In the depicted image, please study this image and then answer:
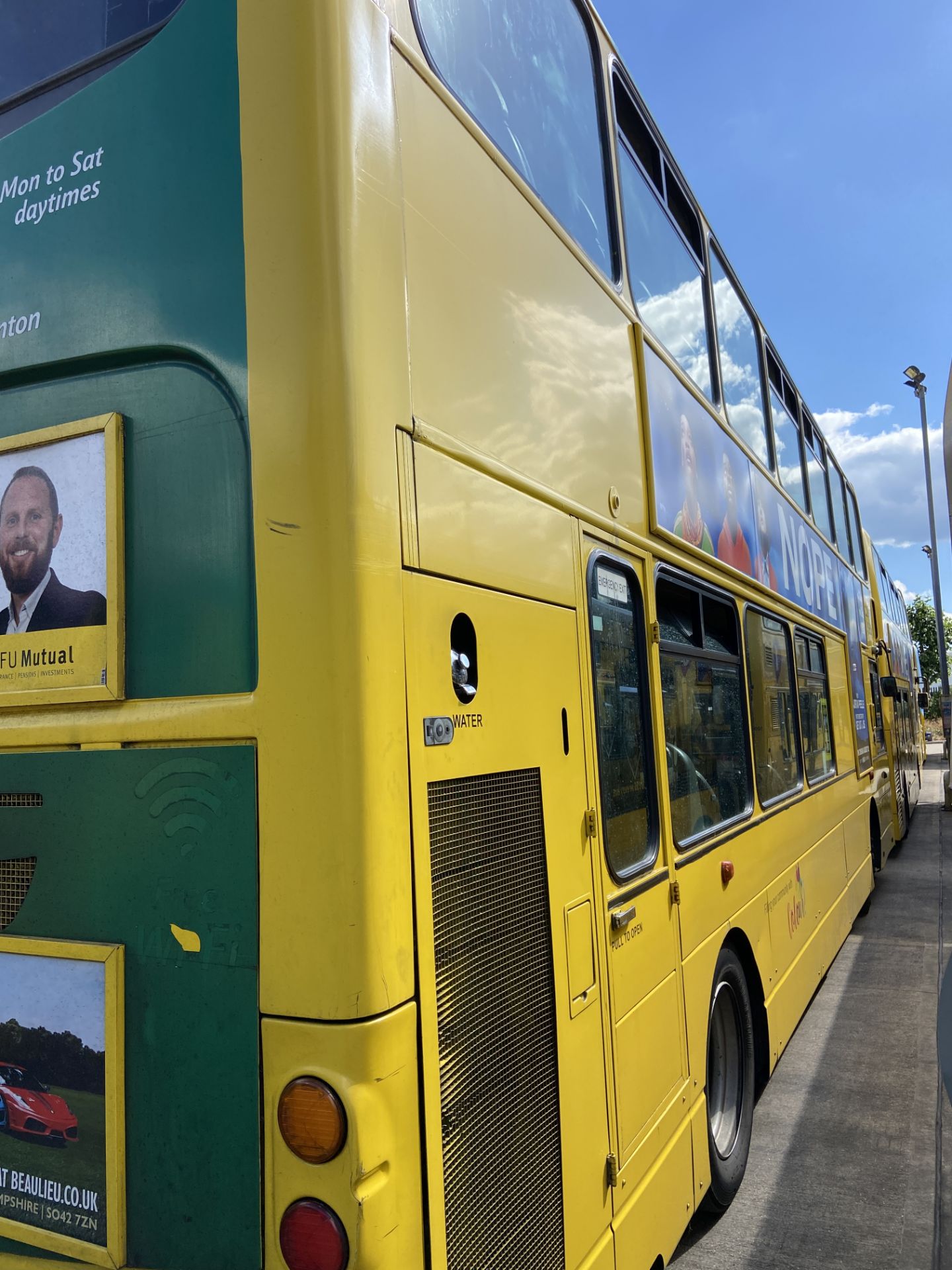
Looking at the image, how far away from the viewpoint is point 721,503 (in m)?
4.74

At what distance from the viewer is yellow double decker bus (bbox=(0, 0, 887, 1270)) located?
68.2 inches

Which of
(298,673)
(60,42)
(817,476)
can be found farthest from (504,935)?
(817,476)

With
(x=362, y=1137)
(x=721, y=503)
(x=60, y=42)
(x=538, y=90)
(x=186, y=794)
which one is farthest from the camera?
(x=721, y=503)

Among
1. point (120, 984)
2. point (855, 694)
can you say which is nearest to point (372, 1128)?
point (120, 984)

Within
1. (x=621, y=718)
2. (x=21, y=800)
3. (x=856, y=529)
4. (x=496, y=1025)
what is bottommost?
(x=496, y=1025)

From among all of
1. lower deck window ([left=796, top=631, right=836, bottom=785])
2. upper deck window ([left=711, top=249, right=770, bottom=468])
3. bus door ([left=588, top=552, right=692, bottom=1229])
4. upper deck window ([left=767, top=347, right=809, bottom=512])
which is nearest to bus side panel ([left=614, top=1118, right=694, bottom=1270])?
bus door ([left=588, top=552, right=692, bottom=1229])

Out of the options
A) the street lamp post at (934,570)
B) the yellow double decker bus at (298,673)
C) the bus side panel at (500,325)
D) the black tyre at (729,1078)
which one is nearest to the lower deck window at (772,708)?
the black tyre at (729,1078)

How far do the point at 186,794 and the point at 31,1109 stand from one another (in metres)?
0.77

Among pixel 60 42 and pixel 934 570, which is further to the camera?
pixel 934 570

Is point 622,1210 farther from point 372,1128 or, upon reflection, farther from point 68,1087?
point 68,1087

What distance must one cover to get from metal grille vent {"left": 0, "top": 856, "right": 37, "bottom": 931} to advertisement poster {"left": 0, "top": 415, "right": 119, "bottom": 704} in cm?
36

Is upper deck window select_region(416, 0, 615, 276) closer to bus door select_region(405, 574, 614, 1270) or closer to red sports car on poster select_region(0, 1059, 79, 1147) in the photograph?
bus door select_region(405, 574, 614, 1270)

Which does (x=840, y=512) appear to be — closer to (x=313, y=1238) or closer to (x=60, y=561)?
(x=60, y=561)

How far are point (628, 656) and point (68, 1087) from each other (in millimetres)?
2065
